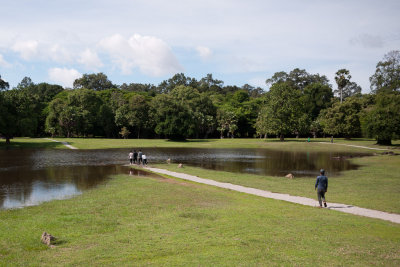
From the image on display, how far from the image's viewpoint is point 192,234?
12008mm

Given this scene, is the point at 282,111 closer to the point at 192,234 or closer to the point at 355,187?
the point at 355,187

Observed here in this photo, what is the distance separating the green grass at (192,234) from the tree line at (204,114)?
56917mm

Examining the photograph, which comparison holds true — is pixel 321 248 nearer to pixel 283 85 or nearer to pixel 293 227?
pixel 293 227

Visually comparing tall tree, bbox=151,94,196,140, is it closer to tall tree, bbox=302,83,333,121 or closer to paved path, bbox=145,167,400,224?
tall tree, bbox=302,83,333,121

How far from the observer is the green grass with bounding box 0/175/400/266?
9711 mm

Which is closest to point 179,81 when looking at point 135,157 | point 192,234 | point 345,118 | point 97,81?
point 97,81

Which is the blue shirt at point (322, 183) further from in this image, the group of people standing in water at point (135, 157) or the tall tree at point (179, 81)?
the tall tree at point (179, 81)

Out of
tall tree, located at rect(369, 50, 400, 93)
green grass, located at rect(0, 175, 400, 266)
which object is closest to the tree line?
tall tree, located at rect(369, 50, 400, 93)

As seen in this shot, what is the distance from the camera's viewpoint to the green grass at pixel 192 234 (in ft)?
31.9

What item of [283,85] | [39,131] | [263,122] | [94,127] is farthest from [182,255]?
[39,131]

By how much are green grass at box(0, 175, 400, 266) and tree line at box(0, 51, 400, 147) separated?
5692 centimetres

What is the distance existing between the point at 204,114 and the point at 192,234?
94.9 m

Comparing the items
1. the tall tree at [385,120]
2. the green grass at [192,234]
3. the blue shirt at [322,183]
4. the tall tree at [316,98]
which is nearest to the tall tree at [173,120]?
the tall tree at [385,120]

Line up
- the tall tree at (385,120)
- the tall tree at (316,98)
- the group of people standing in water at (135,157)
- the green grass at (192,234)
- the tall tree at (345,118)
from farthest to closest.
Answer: the tall tree at (316,98) → the tall tree at (345,118) → the tall tree at (385,120) → the group of people standing in water at (135,157) → the green grass at (192,234)
